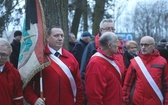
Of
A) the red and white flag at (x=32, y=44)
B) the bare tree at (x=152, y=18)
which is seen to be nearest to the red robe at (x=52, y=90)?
the red and white flag at (x=32, y=44)

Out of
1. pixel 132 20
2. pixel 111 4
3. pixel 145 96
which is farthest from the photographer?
pixel 132 20

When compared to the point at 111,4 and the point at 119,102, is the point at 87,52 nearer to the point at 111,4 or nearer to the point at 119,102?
the point at 119,102

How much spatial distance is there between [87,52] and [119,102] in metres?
1.09

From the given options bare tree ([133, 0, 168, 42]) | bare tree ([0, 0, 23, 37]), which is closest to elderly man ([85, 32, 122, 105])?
bare tree ([0, 0, 23, 37])

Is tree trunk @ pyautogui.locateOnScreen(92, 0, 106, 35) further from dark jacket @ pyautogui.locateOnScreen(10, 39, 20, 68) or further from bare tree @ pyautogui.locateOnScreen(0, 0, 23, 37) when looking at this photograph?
dark jacket @ pyautogui.locateOnScreen(10, 39, 20, 68)

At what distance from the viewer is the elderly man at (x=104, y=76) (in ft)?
15.9

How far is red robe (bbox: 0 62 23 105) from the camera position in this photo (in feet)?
15.0

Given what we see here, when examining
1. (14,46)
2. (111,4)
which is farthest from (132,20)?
(14,46)

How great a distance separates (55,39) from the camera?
4898 millimetres

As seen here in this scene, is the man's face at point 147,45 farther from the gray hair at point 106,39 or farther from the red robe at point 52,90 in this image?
the red robe at point 52,90

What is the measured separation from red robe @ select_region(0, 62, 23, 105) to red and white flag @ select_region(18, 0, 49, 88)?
11cm

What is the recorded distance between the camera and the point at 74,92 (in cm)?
490

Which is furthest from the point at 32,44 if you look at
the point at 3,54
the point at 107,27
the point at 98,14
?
the point at 98,14

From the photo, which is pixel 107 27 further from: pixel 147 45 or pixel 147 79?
pixel 147 79
